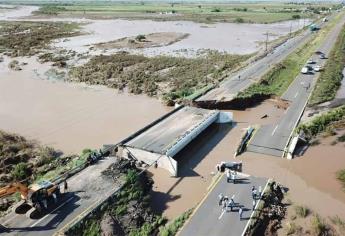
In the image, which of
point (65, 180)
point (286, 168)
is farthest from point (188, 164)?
point (65, 180)

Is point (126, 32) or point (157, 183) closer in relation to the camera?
point (157, 183)

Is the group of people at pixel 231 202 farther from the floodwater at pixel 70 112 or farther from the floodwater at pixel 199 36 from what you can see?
the floodwater at pixel 199 36

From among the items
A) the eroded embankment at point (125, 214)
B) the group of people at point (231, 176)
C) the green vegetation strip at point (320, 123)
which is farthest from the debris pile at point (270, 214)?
the green vegetation strip at point (320, 123)

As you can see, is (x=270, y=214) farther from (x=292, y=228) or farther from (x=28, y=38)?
(x=28, y=38)

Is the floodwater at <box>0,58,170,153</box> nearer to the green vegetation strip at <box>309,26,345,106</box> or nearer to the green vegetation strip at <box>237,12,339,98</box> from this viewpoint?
the green vegetation strip at <box>237,12,339,98</box>

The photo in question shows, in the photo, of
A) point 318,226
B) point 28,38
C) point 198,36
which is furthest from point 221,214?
point 198,36

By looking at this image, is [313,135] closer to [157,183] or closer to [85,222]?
[157,183]
